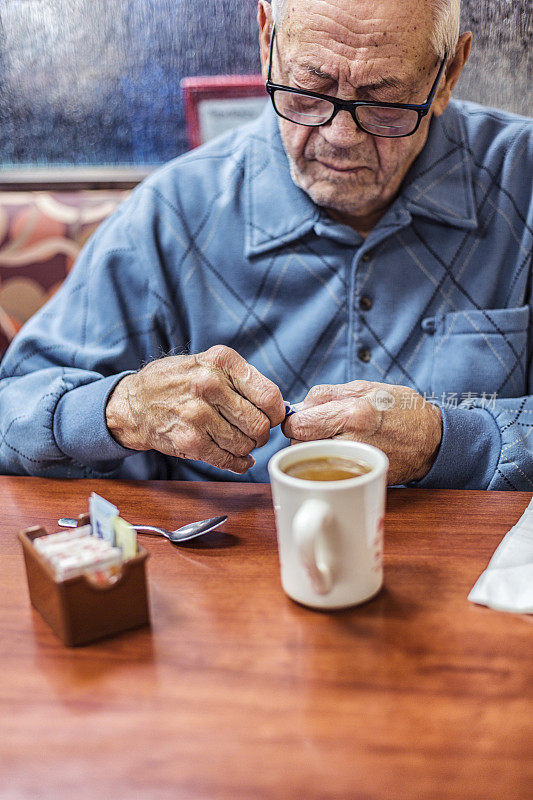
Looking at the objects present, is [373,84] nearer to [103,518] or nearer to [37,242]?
[103,518]

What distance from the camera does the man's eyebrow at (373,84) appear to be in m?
1.19

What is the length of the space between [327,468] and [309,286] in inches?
27.0

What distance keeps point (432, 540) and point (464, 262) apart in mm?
704

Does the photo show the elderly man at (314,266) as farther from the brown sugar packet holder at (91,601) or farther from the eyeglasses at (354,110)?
the brown sugar packet holder at (91,601)

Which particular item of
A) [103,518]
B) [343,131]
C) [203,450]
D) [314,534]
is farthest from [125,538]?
[343,131]

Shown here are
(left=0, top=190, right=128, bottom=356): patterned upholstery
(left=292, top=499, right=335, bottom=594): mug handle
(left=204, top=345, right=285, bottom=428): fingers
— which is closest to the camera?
(left=292, top=499, right=335, bottom=594): mug handle

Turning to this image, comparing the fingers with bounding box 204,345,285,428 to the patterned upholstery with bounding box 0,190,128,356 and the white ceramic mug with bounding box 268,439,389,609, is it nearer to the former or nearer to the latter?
the white ceramic mug with bounding box 268,439,389,609

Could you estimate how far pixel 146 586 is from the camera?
0.76 metres

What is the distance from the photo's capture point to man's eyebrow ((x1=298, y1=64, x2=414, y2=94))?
1.19 metres

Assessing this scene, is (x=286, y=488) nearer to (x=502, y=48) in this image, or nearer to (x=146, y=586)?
(x=146, y=586)

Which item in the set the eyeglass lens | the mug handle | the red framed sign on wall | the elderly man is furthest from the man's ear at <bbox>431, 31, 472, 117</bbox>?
the mug handle

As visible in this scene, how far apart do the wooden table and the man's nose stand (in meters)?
0.69

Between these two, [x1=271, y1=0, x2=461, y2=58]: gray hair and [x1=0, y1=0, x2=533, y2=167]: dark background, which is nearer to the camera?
[x1=271, y1=0, x2=461, y2=58]: gray hair

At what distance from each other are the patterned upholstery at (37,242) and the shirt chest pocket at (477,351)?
36.6 inches
